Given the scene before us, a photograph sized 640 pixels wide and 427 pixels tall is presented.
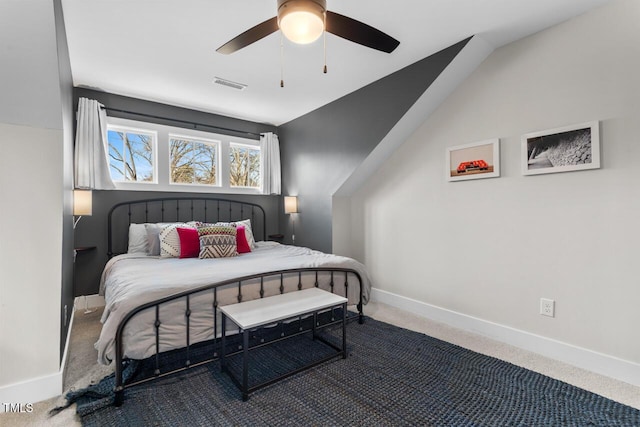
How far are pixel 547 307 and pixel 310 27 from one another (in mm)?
2689

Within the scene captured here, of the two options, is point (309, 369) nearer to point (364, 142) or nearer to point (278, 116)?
point (364, 142)

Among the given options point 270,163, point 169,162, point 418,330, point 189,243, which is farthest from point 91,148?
point 418,330

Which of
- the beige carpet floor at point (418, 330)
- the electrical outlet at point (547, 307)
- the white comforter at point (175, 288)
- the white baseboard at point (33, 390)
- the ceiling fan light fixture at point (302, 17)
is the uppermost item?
the ceiling fan light fixture at point (302, 17)

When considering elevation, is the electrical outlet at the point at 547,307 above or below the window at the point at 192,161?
below

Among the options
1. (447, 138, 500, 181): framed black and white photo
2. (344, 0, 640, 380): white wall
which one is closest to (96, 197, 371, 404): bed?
(344, 0, 640, 380): white wall

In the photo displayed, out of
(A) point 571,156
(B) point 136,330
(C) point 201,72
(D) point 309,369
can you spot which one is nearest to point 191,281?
(B) point 136,330

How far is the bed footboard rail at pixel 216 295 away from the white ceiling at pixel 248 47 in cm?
195

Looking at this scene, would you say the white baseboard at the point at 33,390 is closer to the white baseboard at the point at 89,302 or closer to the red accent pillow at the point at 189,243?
the red accent pillow at the point at 189,243

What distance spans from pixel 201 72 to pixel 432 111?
2426mm

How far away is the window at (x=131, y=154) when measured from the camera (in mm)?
3877

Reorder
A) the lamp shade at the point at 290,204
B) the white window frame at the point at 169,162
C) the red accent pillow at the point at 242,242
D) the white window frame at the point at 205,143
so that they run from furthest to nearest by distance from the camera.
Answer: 1. the lamp shade at the point at 290,204
2. the white window frame at the point at 205,143
3. the white window frame at the point at 169,162
4. the red accent pillow at the point at 242,242

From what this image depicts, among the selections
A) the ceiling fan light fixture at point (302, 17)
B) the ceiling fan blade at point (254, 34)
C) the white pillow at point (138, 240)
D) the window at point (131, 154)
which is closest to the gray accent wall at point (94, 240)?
the window at point (131, 154)

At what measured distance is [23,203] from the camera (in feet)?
6.25

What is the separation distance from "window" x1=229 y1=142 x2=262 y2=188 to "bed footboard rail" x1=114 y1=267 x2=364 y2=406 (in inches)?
97.6
